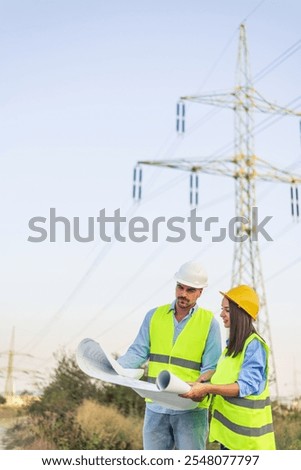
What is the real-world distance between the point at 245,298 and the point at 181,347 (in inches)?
29.2

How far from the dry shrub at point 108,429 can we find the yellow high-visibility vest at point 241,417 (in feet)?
21.4

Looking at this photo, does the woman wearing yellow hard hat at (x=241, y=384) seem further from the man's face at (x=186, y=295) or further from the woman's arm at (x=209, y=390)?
the man's face at (x=186, y=295)

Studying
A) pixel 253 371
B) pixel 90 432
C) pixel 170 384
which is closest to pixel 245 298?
pixel 253 371

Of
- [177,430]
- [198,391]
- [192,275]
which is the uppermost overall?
[192,275]

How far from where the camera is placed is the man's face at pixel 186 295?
5006mm

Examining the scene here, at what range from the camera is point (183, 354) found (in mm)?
5016

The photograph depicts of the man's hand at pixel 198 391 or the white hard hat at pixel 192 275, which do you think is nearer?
the man's hand at pixel 198 391

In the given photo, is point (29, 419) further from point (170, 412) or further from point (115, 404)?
point (170, 412)

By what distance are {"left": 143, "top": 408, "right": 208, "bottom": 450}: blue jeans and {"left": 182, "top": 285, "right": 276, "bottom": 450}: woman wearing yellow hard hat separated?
1.26ft

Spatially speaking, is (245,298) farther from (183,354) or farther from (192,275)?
(183,354)

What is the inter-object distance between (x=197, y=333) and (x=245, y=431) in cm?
82

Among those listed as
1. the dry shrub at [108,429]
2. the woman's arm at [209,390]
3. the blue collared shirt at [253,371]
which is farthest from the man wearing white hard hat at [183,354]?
the dry shrub at [108,429]

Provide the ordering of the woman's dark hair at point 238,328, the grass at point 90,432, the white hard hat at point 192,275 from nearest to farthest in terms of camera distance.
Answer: the woman's dark hair at point 238,328
the white hard hat at point 192,275
the grass at point 90,432

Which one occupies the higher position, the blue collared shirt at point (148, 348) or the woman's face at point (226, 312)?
the woman's face at point (226, 312)
